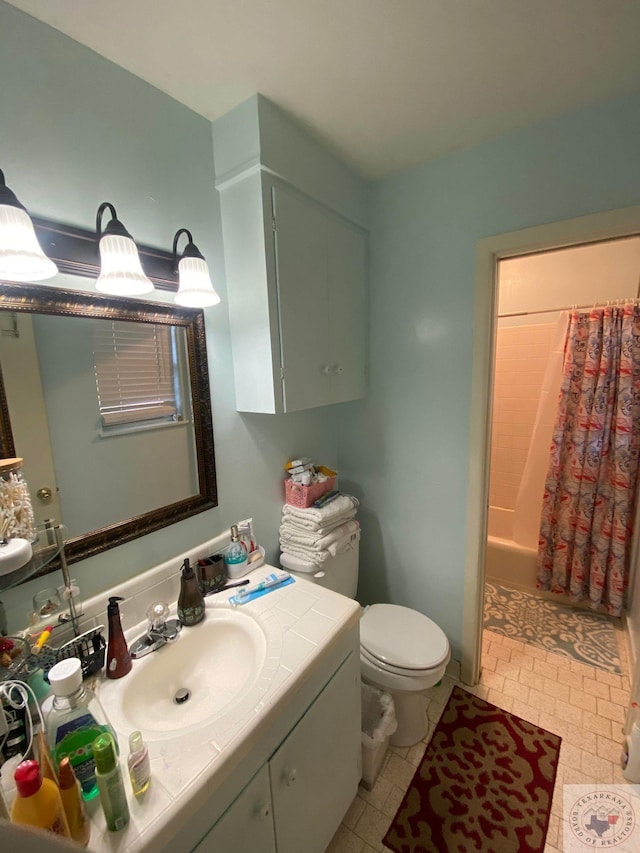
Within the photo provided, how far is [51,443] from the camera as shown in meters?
0.91

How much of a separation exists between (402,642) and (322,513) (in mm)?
604

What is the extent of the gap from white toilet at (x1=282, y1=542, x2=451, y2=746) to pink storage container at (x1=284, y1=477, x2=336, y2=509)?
0.84 ft

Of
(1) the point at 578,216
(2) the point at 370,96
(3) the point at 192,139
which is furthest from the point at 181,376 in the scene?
(1) the point at 578,216

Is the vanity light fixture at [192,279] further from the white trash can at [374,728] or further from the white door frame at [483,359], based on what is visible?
the white trash can at [374,728]

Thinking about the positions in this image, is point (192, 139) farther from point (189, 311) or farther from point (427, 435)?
point (427, 435)

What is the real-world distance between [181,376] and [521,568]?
2.43 meters

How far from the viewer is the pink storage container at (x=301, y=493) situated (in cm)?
154

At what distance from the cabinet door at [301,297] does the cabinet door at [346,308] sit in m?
0.05

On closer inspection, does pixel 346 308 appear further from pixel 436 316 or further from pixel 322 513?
pixel 322 513

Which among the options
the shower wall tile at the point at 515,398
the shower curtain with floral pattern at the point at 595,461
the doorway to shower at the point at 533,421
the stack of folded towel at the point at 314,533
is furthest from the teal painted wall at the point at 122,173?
the shower wall tile at the point at 515,398

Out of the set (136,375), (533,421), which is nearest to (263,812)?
(136,375)

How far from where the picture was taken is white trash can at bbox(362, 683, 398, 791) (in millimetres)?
1280

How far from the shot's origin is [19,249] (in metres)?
0.72

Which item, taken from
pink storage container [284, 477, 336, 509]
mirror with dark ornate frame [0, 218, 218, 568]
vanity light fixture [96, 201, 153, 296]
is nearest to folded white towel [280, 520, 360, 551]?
pink storage container [284, 477, 336, 509]
